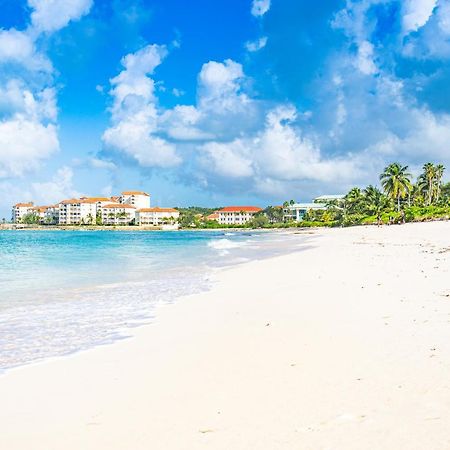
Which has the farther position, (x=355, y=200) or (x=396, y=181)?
(x=355, y=200)

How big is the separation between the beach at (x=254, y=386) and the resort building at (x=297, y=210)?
167472 mm

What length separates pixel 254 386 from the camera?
6.01 m

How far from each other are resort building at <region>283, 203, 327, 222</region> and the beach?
549 feet

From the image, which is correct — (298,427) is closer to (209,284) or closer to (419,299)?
(419,299)

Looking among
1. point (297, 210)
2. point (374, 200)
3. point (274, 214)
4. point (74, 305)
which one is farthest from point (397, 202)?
point (74, 305)

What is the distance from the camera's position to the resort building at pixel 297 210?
17675 cm

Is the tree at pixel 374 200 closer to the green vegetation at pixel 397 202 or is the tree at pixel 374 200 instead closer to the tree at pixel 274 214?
the green vegetation at pixel 397 202

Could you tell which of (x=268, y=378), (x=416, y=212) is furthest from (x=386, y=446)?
(x=416, y=212)

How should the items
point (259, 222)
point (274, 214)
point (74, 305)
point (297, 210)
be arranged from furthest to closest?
point (274, 214)
point (297, 210)
point (259, 222)
point (74, 305)

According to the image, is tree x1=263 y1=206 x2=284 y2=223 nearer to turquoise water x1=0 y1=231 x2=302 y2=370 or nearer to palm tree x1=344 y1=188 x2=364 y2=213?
palm tree x1=344 y1=188 x2=364 y2=213

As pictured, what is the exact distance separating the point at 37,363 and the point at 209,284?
10.5m

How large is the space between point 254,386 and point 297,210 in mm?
175508

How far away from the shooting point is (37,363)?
781 centimetres

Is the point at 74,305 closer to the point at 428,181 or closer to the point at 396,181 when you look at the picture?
the point at 396,181
